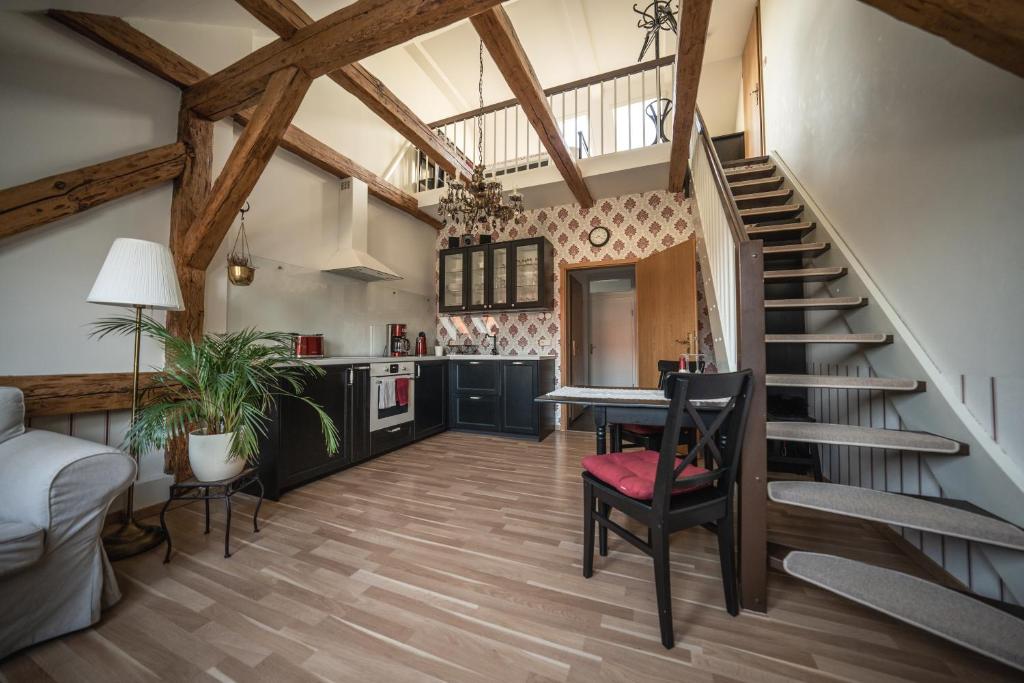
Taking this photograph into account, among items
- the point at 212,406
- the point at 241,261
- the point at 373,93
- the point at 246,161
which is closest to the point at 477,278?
the point at 373,93

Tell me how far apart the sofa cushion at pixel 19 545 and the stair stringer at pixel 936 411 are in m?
3.24

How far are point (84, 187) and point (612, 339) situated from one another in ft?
23.1

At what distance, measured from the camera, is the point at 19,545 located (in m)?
1.11

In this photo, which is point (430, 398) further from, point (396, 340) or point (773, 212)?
point (773, 212)

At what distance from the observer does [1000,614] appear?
3.59ft

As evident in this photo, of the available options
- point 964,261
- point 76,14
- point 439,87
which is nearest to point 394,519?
point 964,261

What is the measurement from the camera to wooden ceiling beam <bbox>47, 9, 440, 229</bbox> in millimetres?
2100

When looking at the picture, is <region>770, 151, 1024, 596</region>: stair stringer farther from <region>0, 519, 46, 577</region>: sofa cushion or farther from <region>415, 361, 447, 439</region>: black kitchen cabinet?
<region>415, 361, 447, 439</region>: black kitchen cabinet

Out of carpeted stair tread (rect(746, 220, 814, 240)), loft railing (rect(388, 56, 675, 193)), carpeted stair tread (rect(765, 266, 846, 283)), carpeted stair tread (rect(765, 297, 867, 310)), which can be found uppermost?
loft railing (rect(388, 56, 675, 193))

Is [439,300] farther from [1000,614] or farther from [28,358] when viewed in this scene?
[1000,614]

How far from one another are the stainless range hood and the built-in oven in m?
1.02

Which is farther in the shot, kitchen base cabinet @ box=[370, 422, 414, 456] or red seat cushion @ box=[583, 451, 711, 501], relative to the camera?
kitchen base cabinet @ box=[370, 422, 414, 456]

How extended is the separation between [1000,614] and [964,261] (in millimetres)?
1356

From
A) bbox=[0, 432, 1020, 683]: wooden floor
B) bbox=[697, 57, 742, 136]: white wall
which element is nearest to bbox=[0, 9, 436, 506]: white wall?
bbox=[0, 432, 1020, 683]: wooden floor
